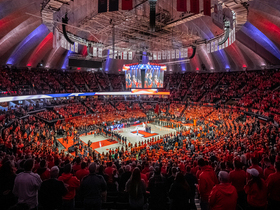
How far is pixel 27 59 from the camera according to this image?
88.1 ft

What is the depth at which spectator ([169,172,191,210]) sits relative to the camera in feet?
10.4

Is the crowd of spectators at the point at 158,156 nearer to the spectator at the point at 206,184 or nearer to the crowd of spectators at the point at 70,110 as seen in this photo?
the spectator at the point at 206,184

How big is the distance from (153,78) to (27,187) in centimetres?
2193

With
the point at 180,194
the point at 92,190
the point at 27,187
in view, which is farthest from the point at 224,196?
the point at 27,187

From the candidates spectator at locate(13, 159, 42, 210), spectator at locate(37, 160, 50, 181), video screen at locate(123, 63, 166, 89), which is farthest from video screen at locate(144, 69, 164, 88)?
spectator at locate(13, 159, 42, 210)

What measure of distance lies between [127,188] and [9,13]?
19827mm

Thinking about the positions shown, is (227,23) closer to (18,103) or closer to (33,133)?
(33,133)

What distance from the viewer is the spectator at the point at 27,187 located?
10.4 ft

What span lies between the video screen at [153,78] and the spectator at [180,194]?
2086 centimetres

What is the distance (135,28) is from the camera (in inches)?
671

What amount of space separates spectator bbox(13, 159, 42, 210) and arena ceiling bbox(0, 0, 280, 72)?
9852 millimetres

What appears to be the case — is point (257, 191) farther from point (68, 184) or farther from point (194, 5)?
point (194, 5)

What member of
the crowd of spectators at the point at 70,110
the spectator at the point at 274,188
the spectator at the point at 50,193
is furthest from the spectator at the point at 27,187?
the crowd of spectators at the point at 70,110

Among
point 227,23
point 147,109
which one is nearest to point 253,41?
point 227,23
